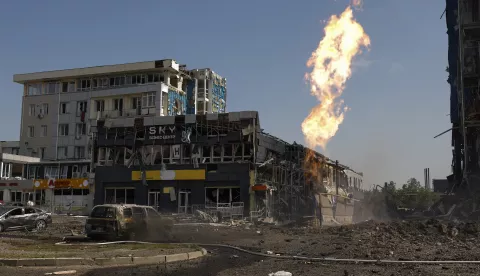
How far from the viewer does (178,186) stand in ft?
143

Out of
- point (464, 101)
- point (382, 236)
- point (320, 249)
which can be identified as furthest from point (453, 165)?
point (320, 249)

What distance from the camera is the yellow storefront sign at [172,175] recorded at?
140 feet

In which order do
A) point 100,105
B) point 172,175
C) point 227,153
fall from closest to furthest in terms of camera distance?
1. point 227,153
2. point 172,175
3. point 100,105

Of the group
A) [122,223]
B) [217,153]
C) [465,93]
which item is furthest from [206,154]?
[465,93]

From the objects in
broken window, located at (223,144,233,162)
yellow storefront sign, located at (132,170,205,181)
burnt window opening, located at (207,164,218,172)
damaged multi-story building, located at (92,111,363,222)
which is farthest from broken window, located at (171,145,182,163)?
broken window, located at (223,144,233,162)

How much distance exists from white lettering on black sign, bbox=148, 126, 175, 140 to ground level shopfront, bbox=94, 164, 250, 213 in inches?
113

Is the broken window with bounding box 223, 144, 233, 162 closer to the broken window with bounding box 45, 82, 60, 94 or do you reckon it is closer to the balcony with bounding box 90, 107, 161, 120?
the balcony with bounding box 90, 107, 161, 120

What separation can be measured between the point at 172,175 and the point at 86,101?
97.0ft

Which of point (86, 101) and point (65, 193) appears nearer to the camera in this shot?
point (65, 193)

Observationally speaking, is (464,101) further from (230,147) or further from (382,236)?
(382,236)

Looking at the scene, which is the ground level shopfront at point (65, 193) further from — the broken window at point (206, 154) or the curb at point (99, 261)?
the curb at point (99, 261)

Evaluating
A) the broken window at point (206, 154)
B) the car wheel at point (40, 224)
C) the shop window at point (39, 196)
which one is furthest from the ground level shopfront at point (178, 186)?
the car wheel at point (40, 224)

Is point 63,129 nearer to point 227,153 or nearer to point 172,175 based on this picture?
point 172,175

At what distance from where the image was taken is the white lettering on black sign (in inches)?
1763
